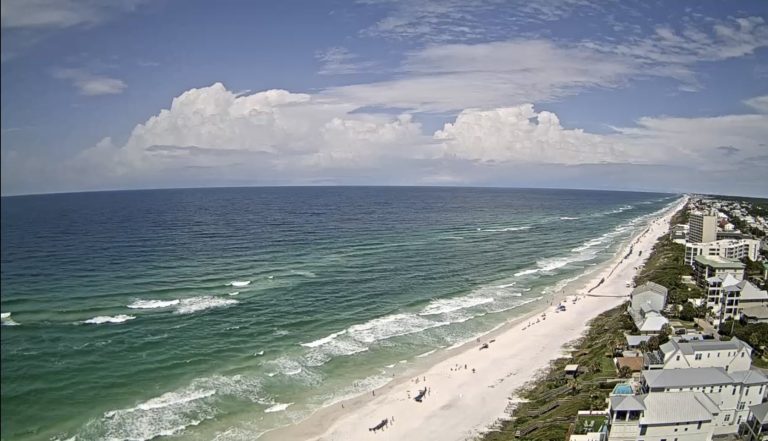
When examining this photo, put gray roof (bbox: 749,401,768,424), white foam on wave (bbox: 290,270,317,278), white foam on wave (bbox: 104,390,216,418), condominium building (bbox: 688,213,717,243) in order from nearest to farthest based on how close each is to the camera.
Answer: gray roof (bbox: 749,401,768,424), white foam on wave (bbox: 104,390,216,418), white foam on wave (bbox: 290,270,317,278), condominium building (bbox: 688,213,717,243)

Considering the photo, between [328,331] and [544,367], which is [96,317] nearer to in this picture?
[328,331]

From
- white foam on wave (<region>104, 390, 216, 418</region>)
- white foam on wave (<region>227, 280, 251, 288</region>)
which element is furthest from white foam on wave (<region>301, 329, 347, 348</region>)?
white foam on wave (<region>227, 280, 251, 288</region>)

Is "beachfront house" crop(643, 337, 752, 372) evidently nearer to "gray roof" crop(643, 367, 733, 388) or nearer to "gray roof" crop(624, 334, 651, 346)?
"gray roof" crop(643, 367, 733, 388)

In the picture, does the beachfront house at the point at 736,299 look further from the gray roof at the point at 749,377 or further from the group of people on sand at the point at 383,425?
the group of people on sand at the point at 383,425

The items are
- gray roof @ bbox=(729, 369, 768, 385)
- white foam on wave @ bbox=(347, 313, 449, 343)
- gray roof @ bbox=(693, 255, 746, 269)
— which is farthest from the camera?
gray roof @ bbox=(693, 255, 746, 269)

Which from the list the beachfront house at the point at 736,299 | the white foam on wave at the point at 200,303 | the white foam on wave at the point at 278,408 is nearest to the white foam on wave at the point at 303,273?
the white foam on wave at the point at 200,303

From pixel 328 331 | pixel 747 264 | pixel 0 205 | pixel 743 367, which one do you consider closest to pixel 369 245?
pixel 328 331
